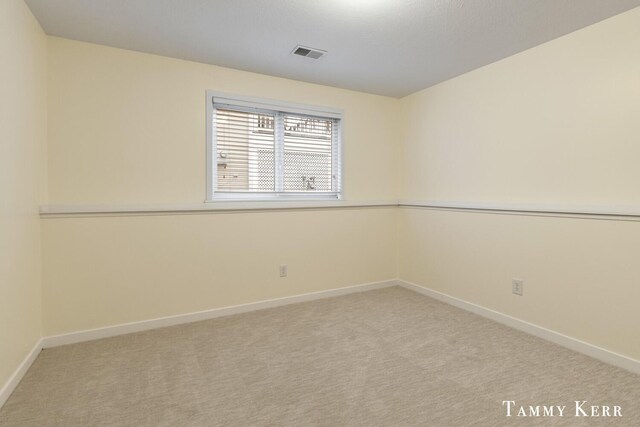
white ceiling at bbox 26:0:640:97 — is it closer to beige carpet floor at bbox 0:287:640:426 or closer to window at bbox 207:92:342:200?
window at bbox 207:92:342:200

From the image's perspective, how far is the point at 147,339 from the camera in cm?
251

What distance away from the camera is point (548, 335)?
247cm

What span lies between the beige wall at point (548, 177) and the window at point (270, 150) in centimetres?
107

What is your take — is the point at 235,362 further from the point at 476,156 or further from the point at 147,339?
the point at 476,156

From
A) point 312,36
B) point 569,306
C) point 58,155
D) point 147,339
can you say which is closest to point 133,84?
point 58,155

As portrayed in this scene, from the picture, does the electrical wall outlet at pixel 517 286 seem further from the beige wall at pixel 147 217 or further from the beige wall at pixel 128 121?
the beige wall at pixel 128 121

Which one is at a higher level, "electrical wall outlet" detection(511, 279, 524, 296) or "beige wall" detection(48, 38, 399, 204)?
"beige wall" detection(48, 38, 399, 204)

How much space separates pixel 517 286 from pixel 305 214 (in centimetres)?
194

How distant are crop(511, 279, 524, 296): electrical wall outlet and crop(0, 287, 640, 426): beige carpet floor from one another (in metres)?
0.31

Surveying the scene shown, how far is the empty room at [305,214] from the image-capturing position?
6.05 feet

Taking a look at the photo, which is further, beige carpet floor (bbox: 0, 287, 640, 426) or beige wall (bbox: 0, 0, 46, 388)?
beige wall (bbox: 0, 0, 46, 388)

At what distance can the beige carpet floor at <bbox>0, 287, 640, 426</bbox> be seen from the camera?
164 cm

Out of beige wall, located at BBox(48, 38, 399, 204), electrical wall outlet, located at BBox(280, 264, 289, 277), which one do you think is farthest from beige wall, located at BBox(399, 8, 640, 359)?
beige wall, located at BBox(48, 38, 399, 204)

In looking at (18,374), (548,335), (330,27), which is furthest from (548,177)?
(18,374)
